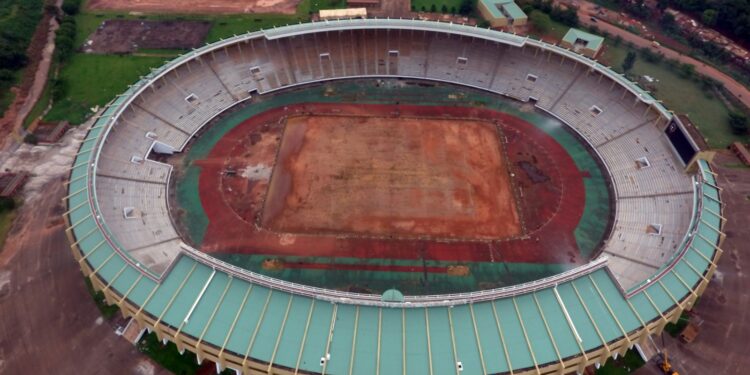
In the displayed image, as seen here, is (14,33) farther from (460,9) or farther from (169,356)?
(460,9)

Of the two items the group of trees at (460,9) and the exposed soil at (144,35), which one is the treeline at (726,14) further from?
the exposed soil at (144,35)

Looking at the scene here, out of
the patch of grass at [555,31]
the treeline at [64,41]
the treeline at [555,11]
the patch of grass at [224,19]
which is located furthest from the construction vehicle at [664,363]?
the treeline at [64,41]

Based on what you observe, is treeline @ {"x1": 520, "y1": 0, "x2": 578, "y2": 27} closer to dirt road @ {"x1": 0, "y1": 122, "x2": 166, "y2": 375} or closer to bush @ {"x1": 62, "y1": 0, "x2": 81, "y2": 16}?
dirt road @ {"x1": 0, "y1": 122, "x2": 166, "y2": 375}

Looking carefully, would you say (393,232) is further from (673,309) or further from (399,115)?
(673,309)

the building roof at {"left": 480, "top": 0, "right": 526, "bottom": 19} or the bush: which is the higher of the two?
the building roof at {"left": 480, "top": 0, "right": 526, "bottom": 19}

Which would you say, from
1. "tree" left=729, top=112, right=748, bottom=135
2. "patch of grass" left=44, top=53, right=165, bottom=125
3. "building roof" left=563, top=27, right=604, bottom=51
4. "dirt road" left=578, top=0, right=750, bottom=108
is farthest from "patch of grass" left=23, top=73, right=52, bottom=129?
"tree" left=729, top=112, right=748, bottom=135
